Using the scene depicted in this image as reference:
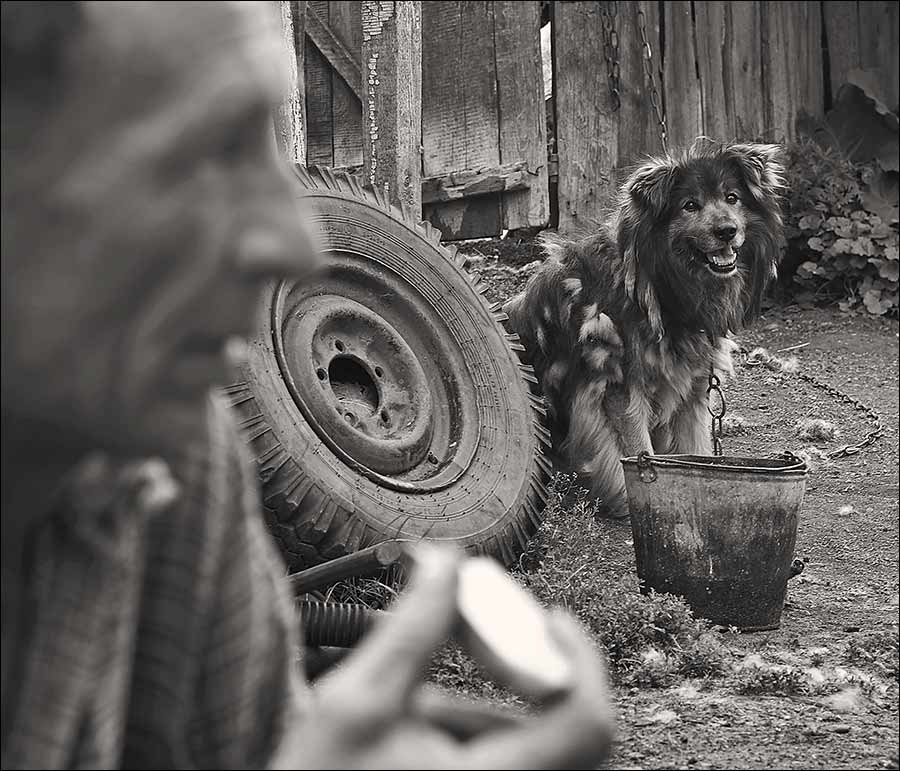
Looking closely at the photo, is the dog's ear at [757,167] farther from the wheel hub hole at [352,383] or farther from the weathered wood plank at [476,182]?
the wheel hub hole at [352,383]

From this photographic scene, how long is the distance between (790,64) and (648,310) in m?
3.92

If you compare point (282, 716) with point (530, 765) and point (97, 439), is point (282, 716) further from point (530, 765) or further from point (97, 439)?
point (97, 439)

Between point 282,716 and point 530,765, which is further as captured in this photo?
point 282,716

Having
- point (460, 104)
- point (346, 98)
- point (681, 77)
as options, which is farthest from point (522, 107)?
point (681, 77)

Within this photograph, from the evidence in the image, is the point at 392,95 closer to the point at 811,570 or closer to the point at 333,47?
the point at 333,47

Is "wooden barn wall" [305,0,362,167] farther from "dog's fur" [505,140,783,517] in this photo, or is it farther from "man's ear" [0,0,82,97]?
"man's ear" [0,0,82,97]

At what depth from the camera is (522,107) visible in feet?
26.7

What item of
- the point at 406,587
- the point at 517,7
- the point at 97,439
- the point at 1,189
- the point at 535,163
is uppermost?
the point at 517,7

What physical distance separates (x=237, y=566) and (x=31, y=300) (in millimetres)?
434

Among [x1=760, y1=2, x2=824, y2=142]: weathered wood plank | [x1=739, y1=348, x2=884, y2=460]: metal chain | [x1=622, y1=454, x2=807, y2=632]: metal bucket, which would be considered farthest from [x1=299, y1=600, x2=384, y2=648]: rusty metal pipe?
[x1=760, y1=2, x2=824, y2=142]: weathered wood plank

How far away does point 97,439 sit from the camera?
0.81m

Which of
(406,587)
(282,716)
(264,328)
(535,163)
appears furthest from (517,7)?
(282,716)

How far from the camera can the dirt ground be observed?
3.50 m

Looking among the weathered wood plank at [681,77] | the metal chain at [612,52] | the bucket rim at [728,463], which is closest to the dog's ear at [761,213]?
the bucket rim at [728,463]
